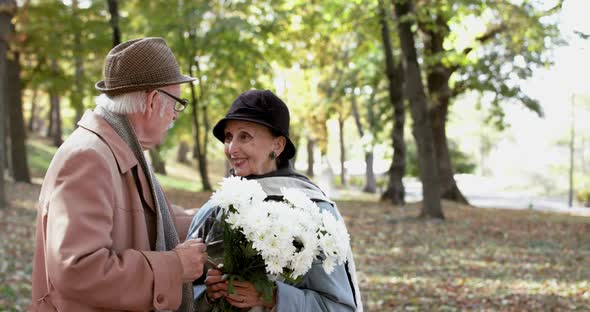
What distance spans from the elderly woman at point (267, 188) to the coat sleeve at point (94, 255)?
0.36 meters

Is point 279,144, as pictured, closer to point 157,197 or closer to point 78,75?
point 157,197

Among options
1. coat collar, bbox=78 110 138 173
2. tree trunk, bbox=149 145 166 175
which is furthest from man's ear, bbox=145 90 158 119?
tree trunk, bbox=149 145 166 175

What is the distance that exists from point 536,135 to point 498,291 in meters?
57.9

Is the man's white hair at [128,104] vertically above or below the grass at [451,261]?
above

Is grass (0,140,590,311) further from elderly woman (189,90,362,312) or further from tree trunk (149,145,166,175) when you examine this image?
tree trunk (149,145,166,175)

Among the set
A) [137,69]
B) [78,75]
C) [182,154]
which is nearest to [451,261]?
[137,69]

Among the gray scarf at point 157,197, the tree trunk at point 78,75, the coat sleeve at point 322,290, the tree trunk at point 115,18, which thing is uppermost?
the tree trunk at point 115,18

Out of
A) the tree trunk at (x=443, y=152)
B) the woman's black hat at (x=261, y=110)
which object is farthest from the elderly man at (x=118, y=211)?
the tree trunk at (x=443, y=152)

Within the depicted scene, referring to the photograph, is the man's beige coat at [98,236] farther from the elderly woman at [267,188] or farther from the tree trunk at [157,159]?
the tree trunk at [157,159]

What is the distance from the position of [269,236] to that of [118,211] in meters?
0.57

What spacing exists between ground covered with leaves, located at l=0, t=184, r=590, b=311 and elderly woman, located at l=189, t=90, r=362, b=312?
472 centimetres

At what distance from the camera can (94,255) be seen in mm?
2164

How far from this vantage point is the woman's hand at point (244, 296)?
2.60m

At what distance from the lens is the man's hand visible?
2445mm
